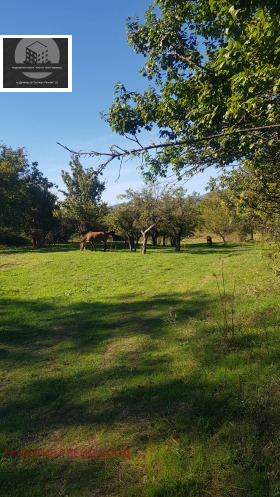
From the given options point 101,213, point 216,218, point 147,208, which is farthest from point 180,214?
point 101,213

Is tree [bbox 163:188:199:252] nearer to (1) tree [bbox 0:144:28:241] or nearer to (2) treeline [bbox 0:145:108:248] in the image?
(2) treeline [bbox 0:145:108:248]

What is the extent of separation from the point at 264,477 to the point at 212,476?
2.12 ft

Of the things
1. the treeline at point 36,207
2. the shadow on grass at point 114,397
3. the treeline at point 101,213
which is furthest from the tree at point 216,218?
the shadow on grass at point 114,397

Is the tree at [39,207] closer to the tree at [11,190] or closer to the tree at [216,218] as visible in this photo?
the tree at [11,190]

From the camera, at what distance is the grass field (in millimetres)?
3297

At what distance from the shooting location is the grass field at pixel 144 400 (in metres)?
3.30

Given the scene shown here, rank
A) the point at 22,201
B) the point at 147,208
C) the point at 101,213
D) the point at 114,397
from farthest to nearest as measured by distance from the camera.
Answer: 1. the point at 101,213
2. the point at 22,201
3. the point at 147,208
4. the point at 114,397

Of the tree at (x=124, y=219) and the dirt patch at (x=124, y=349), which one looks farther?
the tree at (x=124, y=219)

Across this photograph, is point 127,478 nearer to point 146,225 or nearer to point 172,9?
point 172,9

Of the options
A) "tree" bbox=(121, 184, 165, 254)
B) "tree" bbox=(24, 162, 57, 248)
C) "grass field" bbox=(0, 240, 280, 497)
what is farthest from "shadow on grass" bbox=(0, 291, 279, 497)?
"tree" bbox=(24, 162, 57, 248)

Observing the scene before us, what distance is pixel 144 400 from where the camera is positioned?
16.0ft

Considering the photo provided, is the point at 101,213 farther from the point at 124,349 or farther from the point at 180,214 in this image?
the point at 124,349

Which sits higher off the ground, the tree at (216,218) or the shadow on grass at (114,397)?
the tree at (216,218)

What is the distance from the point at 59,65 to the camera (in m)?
9.47
